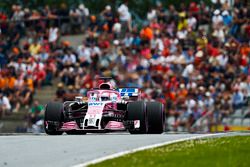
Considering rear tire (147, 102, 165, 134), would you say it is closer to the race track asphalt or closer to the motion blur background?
the race track asphalt

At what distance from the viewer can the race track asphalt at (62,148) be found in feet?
50.8

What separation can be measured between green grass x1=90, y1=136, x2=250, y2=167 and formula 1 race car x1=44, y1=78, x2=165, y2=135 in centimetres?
468

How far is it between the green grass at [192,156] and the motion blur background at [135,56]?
12.8 metres

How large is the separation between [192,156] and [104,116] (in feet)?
25.6

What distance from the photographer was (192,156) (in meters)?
15.1

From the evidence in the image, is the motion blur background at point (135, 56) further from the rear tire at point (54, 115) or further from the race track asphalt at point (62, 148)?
the race track asphalt at point (62, 148)

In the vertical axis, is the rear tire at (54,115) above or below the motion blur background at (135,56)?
below

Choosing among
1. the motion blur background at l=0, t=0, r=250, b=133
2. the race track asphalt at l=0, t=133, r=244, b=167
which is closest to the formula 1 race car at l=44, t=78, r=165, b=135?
the race track asphalt at l=0, t=133, r=244, b=167

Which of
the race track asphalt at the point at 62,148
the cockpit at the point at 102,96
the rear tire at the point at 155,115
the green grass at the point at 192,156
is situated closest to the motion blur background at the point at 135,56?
the cockpit at the point at 102,96

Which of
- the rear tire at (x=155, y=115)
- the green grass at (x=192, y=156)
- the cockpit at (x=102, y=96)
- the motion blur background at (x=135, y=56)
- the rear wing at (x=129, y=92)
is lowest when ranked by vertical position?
the green grass at (x=192, y=156)

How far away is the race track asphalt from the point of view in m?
15.5

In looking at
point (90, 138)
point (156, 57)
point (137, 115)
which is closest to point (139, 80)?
point (156, 57)

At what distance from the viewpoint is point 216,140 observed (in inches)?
728

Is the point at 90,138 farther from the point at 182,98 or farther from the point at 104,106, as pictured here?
the point at 182,98
